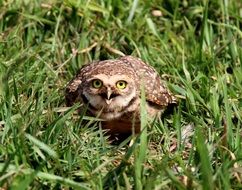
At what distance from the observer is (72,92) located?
4.78 meters

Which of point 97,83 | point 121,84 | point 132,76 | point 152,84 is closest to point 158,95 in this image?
point 152,84

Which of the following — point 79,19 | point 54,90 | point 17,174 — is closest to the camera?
point 17,174

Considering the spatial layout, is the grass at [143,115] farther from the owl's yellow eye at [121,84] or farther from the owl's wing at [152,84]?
the owl's yellow eye at [121,84]

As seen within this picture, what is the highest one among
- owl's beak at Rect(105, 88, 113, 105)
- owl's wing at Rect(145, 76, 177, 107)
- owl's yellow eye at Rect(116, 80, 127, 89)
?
owl's yellow eye at Rect(116, 80, 127, 89)

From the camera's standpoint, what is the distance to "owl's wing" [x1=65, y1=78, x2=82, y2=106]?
4.74 meters

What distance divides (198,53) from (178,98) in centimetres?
57

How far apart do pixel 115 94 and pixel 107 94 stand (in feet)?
0.26

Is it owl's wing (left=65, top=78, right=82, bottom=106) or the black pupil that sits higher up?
the black pupil

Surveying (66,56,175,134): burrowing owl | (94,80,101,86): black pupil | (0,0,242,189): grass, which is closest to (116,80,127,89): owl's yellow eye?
(66,56,175,134): burrowing owl

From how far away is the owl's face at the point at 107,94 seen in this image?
450 centimetres

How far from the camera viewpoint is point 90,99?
15.0 feet

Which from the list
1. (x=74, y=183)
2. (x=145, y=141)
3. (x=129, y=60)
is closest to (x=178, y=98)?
(x=129, y=60)

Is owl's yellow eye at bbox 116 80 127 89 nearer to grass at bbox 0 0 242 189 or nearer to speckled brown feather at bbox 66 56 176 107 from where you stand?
speckled brown feather at bbox 66 56 176 107

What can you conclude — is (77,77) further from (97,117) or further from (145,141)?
(145,141)
